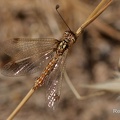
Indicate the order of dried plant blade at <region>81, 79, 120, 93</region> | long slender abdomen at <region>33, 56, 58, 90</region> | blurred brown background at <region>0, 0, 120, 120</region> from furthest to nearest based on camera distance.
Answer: blurred brown background at <region>0, 0, 120, 120</region> < long slender abdomen at <region>33, 56, 58, 90</region> < dried plant blade at <region>81, 79, 120, 93</region>

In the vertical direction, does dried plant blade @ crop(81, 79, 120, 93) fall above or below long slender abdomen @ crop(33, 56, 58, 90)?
below

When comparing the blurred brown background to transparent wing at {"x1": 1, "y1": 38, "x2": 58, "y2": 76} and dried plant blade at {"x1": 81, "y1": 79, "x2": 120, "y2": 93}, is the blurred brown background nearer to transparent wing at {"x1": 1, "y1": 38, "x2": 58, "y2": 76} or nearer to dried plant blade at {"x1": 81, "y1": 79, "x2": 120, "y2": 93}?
transparent wing at {"x1": 1, "y1": 38, "x2": 58, "y2": 76}

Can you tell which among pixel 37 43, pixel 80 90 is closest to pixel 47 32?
pixel 80 90

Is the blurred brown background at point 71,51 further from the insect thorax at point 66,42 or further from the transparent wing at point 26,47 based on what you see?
the insect thorax at point 66,42

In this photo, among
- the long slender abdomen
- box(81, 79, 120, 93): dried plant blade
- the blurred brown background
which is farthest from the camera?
the blurred brown background

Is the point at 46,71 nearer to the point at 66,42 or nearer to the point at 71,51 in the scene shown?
the point at 66,42

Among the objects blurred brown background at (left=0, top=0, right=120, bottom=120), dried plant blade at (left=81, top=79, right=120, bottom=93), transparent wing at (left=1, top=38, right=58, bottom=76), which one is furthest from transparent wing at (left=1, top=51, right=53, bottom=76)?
blurred brown background at (left=0, top=0, right=120, bottom=120)

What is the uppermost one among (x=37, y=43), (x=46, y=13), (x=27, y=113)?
(x=37, y=43)

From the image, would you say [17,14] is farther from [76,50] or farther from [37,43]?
[37,43]
